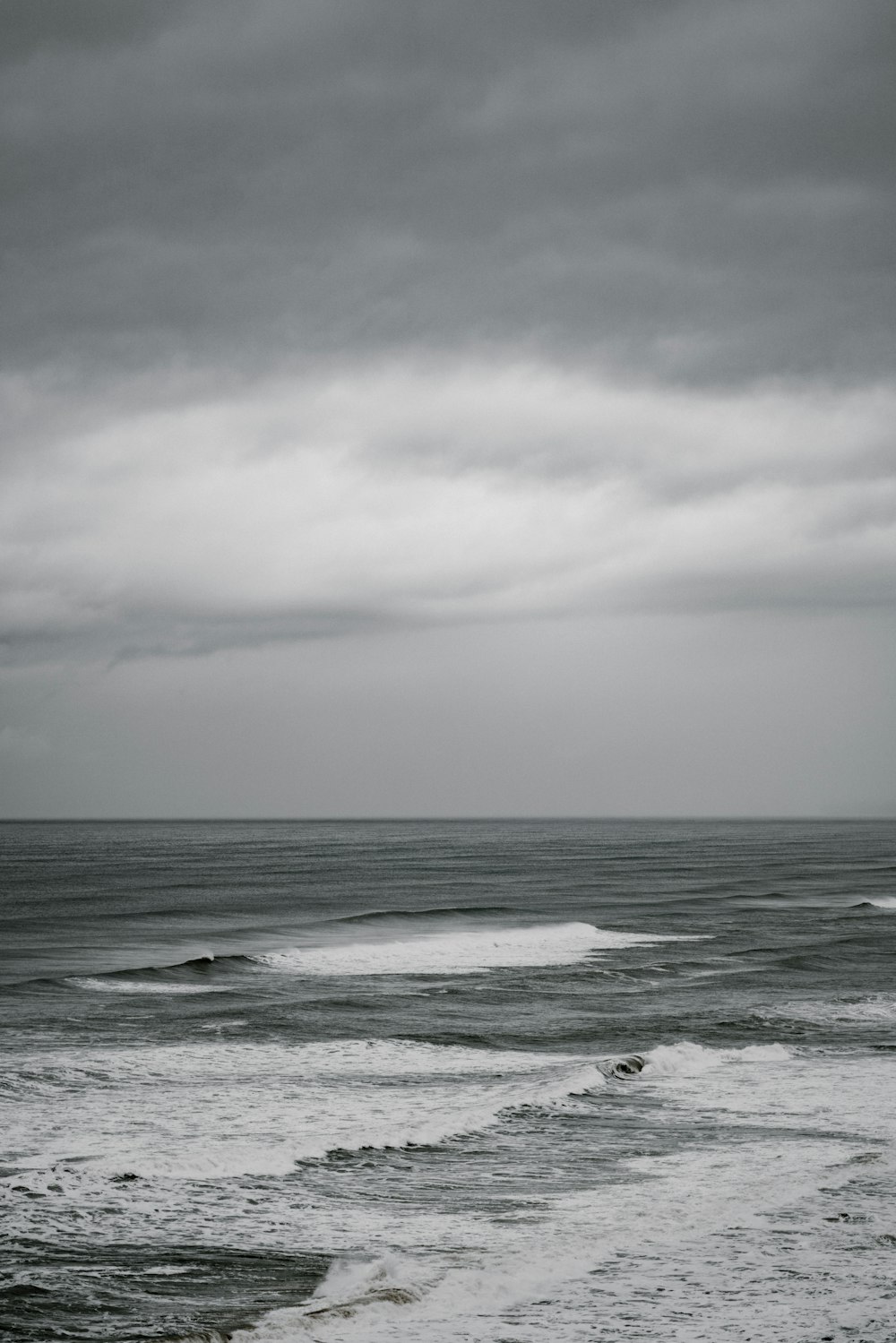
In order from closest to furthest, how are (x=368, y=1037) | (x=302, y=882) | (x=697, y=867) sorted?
1. (x=368, y=1037)
2. (x=302, y=882)
3. (x=697, y=867)

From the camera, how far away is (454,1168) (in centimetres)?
1362

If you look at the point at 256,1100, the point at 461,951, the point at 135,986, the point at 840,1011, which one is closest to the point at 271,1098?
the point at 256,1100

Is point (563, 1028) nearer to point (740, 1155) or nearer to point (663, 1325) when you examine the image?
point (740, 1155)

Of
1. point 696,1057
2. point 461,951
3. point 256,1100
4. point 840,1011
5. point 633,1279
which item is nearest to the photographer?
point 633,1279

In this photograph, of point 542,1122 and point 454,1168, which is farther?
point 542,1122

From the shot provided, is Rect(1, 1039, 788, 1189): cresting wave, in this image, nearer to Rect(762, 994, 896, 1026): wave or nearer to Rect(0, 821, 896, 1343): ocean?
Rect(0, 821, 896, 1343): ocean

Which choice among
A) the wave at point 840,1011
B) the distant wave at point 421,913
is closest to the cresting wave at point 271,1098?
the wave at point 840,1011

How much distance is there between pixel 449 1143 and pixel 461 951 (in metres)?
23.0

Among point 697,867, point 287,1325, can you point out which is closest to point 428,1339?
point 287,1325

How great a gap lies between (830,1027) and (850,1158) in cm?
959

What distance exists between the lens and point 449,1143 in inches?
580

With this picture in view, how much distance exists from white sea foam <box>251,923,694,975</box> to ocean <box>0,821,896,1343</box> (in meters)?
0.25

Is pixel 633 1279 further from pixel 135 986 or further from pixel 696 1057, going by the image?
pixel 135 986

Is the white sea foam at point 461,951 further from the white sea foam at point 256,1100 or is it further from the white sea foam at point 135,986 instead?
the white sea foam at point 256,1100
